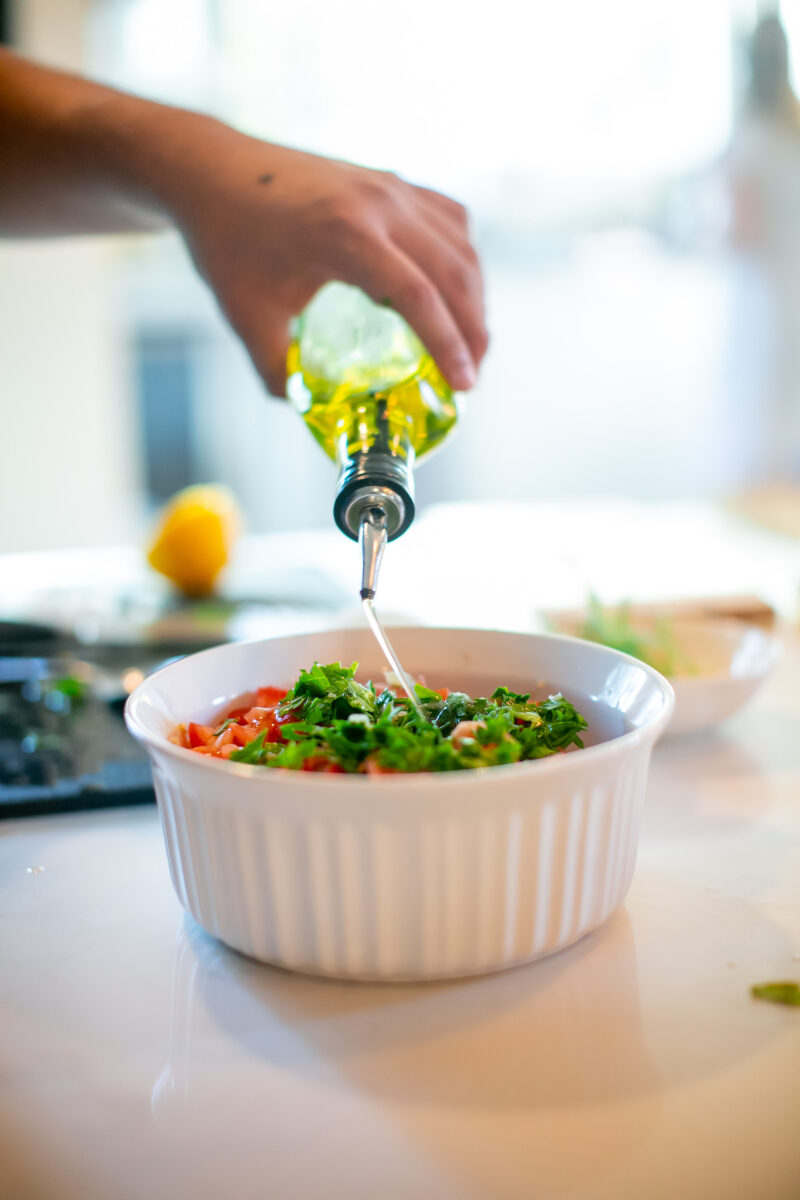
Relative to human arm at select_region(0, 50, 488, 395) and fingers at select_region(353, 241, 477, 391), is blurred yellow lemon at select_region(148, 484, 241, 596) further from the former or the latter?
fingers at select_region(353, 241, 477, 391)

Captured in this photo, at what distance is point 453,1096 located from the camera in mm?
447

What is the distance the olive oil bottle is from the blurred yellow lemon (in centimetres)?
47

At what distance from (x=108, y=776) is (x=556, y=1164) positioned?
1.65 feet

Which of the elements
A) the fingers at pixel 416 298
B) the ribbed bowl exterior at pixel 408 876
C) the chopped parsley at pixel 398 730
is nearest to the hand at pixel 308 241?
the fingers at pixel 416 298

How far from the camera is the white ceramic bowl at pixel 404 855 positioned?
47 cm

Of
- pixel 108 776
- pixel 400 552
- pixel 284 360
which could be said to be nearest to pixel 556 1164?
pixel 108 776

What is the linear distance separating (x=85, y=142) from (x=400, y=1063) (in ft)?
2.80

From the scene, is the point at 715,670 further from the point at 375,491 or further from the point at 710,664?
the point at 375,491

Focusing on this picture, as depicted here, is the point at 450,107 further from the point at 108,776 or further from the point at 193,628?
the point at 108,776

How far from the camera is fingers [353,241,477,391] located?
0.78 meters

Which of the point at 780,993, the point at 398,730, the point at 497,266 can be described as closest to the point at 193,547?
the point at 398,730

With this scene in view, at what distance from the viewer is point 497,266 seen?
3979 millimetres

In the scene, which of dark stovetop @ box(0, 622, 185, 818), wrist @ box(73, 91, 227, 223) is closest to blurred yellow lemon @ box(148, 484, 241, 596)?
dark stovetop @ box(0, 622, 185, 818)

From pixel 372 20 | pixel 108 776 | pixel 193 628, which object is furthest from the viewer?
pixel 372 20
